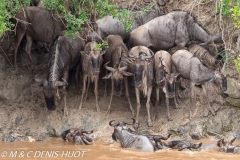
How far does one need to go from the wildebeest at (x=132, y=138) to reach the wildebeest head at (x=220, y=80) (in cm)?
260

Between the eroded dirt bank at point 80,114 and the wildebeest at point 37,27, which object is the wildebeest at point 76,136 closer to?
the eroded dirt bank at point 80,114

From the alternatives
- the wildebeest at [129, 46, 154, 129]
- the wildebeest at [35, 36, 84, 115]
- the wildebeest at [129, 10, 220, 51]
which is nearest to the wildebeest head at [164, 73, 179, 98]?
the wildebeest at [129, 46, 154, 129]

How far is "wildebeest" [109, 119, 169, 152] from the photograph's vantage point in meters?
10.2

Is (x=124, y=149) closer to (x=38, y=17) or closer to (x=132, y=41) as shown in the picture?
(x=132, y=41)

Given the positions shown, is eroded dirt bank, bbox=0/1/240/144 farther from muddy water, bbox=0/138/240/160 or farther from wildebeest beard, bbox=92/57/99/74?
wildebeest beard, bbox=92/57/99/74

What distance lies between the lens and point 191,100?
12266 millimetres

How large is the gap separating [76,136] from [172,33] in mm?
4312

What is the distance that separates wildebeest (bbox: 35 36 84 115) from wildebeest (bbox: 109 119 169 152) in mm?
1812

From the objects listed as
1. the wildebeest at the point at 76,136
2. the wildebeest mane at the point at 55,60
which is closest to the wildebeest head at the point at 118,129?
the wildebeest at the point at 76,136

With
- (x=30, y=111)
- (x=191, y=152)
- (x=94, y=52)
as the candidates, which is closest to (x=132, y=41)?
(x=94, y=52)

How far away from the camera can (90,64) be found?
12953mm

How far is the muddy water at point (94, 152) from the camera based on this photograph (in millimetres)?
9727

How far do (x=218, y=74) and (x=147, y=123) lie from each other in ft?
7.33

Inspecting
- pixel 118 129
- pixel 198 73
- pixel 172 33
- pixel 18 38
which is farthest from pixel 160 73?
pixel 18 38
